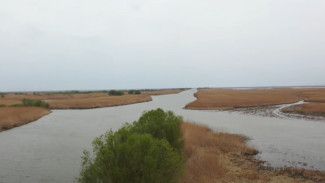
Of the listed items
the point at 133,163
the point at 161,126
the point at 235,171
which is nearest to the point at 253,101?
the point at 235,171

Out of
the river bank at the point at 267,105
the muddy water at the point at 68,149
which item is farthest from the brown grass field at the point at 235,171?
the river bank at the point at 267,105

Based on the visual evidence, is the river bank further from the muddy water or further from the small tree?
the small tree

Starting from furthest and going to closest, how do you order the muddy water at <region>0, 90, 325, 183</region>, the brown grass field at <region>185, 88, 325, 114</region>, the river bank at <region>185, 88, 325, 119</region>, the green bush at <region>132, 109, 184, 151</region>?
the brown grass field at <region>185, 88, 325, 114</region>, the river bank at <region>185, 88, 325, 119</region>, the muddy water at <region>0, 90, 325, 183</region>, the green bush at <region>132, 109, 184, 151</region>

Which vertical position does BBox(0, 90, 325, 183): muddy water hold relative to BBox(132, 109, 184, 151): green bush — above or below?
below

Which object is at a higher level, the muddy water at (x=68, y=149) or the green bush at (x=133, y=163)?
the green bush at (x=133, y=163)

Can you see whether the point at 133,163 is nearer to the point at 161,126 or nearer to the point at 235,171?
the point at 161,126

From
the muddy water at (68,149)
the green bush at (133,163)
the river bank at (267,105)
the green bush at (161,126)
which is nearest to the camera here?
the green bush at (133,163)

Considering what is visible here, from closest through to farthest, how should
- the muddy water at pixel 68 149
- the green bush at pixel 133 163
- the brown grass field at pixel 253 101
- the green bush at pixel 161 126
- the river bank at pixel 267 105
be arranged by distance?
the green bush at pixel 133 163 → the green bush at pixel 161 126 → the muddy water at pixel 68 149 → the river bank at pixel 267 105 → the brown grass field at pixel 253 101

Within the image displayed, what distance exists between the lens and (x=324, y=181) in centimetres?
1206

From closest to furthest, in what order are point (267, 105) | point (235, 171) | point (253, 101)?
point (235, 171) < point (267, 105) < point (253, 101)

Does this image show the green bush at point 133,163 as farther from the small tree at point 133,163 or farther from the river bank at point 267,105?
the river bank at point 267,105

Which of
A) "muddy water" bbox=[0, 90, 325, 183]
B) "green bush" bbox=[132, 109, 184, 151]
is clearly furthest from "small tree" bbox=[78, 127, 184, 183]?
"muddy water" bbox=[0, 90, 325, 183]

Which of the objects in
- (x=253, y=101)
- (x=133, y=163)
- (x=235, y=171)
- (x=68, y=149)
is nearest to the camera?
(x=133, y=163)

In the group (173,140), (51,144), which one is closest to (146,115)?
(173,140)
